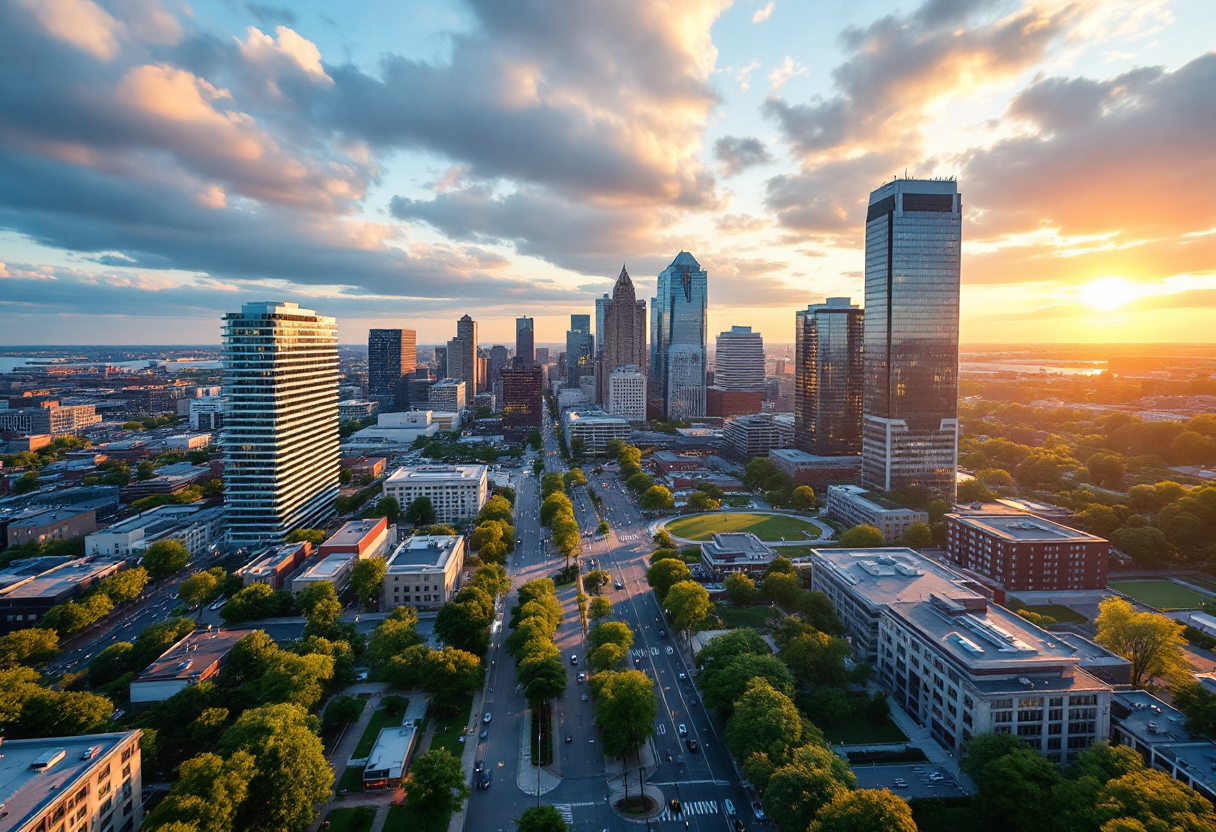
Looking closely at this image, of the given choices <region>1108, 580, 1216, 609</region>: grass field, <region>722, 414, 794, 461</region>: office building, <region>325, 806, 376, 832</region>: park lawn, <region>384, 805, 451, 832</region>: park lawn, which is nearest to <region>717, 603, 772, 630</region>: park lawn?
<region>384, 805, 451, 832</region>: park lawn

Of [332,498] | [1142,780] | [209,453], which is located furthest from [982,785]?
[209,453]

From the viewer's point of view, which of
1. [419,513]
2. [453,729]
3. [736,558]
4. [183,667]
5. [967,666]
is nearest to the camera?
[967,666]

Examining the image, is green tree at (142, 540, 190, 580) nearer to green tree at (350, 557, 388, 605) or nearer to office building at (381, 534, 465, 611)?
green tree at (350, 557, 388, 605)

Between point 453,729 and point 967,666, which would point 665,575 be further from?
point 967,666

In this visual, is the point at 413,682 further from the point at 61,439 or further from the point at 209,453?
the point at 61,439

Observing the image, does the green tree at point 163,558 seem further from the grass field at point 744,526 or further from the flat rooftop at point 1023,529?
the flat rooftop at point 1023,529

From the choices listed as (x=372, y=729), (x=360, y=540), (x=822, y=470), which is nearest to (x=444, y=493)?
(x=360, y=540)
